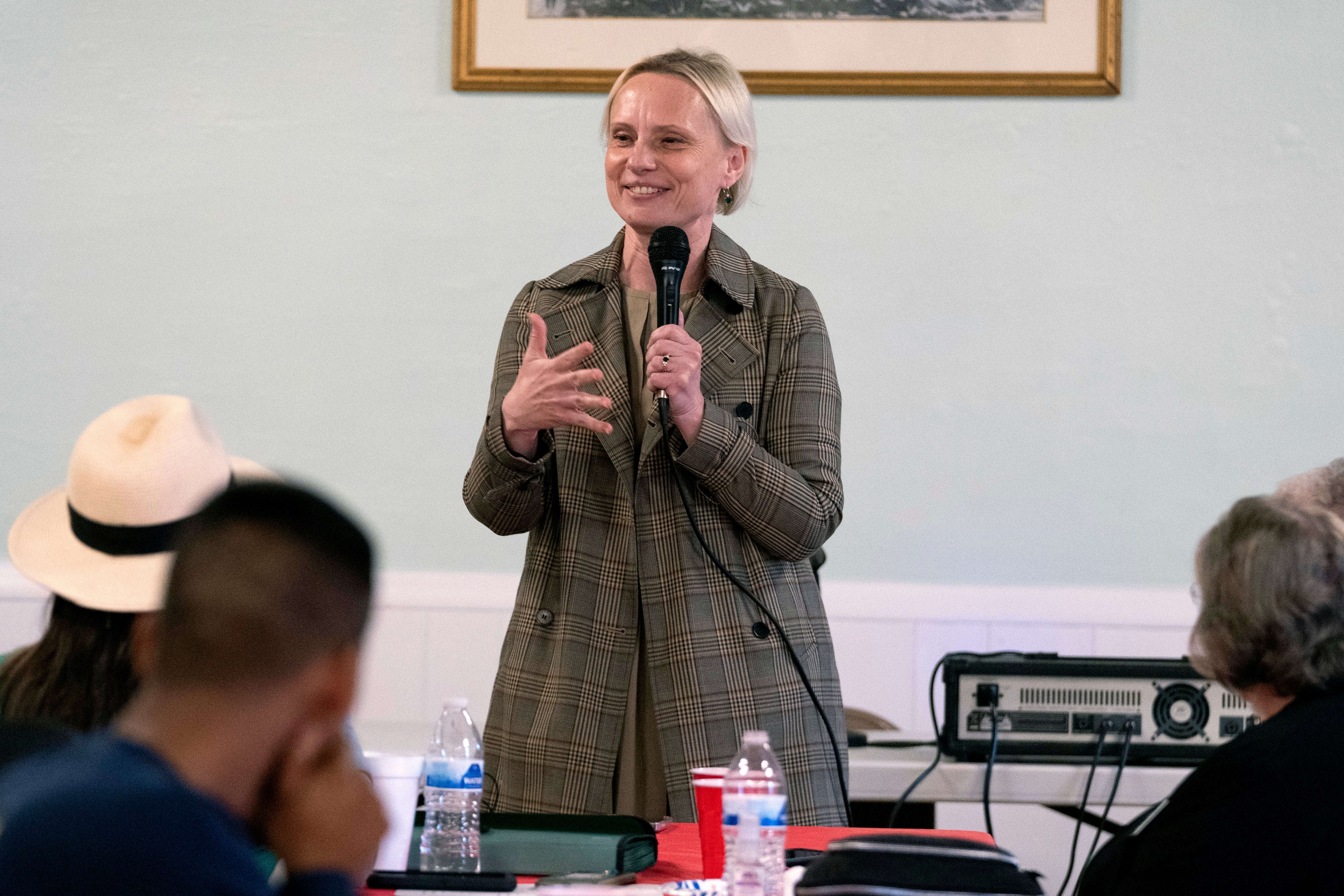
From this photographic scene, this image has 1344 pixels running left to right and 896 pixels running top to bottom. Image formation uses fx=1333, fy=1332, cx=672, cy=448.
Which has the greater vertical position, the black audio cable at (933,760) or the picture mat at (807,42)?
the picture mat at (807,42)

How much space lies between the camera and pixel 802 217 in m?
2.88

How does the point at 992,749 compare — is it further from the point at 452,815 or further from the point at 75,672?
the point at 75,672

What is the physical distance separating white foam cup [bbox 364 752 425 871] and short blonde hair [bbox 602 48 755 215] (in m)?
0.96

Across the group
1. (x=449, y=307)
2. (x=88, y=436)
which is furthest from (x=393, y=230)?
(x=88, y=436)

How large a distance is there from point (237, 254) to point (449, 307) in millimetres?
477

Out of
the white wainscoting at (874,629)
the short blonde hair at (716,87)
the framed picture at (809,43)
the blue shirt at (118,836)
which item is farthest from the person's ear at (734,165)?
the blue shirt at (118,836)

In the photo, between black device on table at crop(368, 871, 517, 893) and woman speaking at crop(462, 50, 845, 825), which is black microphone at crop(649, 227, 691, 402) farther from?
black device on table at crop(368, 871, 517, 893)

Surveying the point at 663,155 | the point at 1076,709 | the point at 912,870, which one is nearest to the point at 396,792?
the point at 912,870

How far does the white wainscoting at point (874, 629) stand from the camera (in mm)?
2795

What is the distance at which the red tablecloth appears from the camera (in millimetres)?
1338

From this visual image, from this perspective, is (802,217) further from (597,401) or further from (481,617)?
(597,401)

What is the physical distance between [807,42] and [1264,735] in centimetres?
202

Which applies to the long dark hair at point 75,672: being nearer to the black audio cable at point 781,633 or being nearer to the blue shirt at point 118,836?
the blue shirt at point 118,836

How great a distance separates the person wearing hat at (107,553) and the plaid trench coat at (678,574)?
1.86ft
